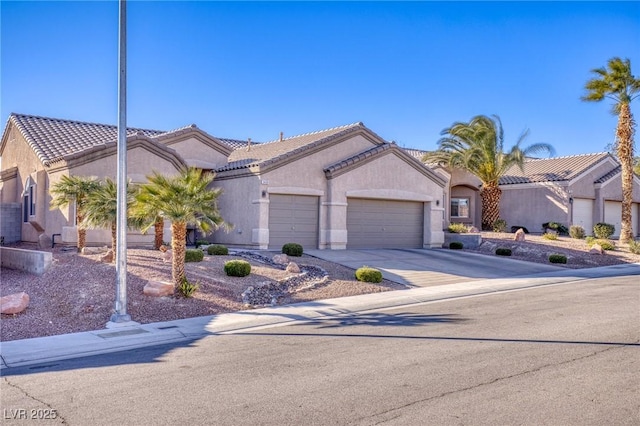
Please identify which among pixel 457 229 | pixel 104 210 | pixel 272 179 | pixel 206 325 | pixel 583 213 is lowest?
pixel 206 325

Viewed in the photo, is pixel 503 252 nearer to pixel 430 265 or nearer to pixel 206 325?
pixel 430 265

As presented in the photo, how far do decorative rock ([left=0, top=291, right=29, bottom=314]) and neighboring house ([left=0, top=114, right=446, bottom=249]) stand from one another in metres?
9.65

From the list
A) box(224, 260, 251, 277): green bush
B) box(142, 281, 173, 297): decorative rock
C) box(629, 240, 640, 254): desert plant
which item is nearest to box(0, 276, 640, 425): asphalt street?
box(142, 281, 173, 297): decorative rock

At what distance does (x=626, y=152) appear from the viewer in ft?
107

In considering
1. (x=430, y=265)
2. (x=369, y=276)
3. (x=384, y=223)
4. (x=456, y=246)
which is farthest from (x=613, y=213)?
(x=369, y=276)

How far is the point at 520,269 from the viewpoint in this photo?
22703 millimetres

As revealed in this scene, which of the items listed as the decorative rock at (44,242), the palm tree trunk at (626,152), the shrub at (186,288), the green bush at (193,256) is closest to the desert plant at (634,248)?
the palm tree trunk at (626,152)

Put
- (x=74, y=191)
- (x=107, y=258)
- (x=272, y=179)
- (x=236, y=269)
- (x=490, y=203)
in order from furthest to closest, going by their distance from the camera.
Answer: (x=490, y=203) → (x=272, y=179) → (x=74, y=191) → (x=107, y=258) → (x=236, y=269)

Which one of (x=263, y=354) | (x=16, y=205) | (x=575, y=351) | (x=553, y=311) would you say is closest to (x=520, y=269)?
(x=553, y=311)

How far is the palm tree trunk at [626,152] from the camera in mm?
32125

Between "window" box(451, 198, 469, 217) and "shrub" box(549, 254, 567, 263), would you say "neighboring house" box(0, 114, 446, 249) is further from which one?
"window" box(451, 198, 469, 217)

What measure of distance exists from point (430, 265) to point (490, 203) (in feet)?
53.4

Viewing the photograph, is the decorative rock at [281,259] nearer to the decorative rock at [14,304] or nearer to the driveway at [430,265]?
the driveway at [430,265]

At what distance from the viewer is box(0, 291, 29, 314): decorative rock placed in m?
12.1
